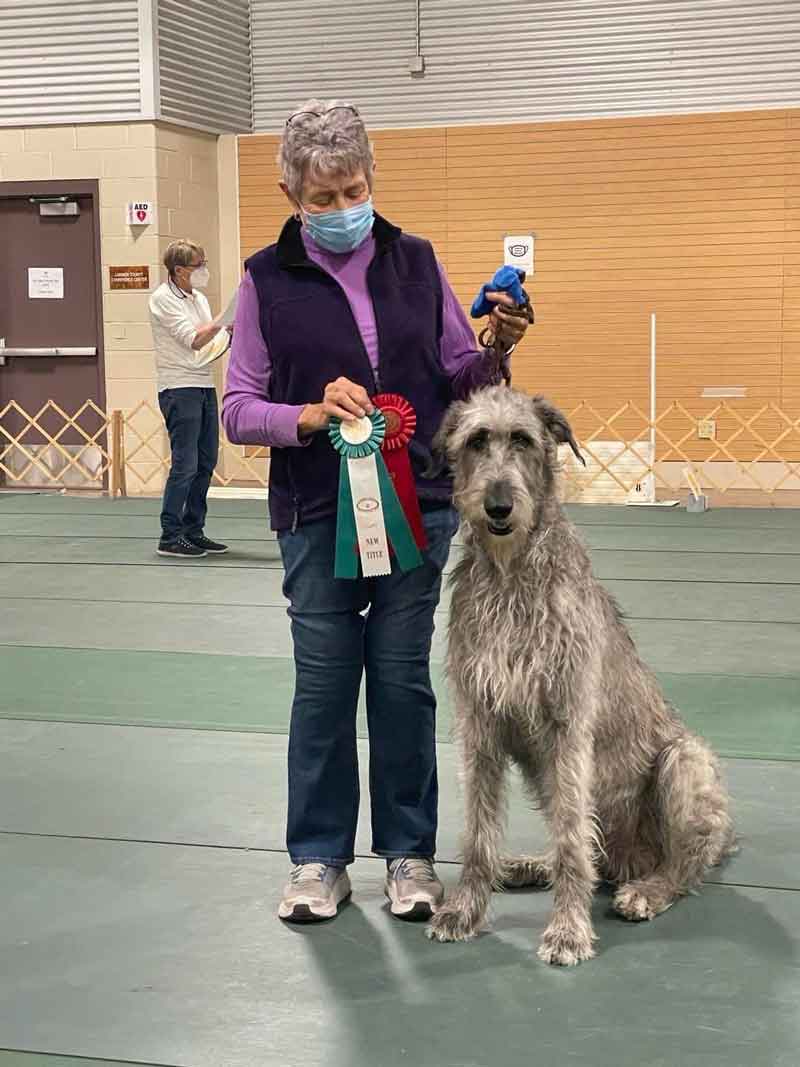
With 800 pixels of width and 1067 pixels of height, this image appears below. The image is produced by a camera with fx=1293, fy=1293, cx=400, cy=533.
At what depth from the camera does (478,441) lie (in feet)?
8.64

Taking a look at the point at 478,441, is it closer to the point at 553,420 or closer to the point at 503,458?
the point at 503,458

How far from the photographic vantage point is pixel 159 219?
1146cm

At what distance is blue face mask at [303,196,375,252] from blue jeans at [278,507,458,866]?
619 millimetres

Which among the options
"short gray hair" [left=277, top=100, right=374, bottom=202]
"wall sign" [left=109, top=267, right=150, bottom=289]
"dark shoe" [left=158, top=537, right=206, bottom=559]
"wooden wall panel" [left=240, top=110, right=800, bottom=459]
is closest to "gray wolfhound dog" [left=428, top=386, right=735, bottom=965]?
"short gray hair" [left=277, top=100, right=374, bottom=202]

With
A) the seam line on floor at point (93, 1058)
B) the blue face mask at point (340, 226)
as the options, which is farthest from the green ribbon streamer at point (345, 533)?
the seam line on floor at point (93, 1058)

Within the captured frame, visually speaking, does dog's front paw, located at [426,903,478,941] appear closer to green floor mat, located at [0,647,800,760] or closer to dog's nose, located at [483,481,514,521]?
dog's nose, located at [483,481,514,521]

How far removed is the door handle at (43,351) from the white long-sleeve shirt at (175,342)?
12.4ft

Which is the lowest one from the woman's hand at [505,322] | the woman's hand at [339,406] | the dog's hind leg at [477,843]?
the dog's hind leg at [477,843]

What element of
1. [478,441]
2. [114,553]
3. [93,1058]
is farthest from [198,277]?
[93,1058]

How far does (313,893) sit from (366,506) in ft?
2.99

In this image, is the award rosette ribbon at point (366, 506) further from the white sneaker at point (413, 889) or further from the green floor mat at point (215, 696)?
the green floor mat at point (215, 696)

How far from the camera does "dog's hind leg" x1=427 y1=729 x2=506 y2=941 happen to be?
2.84 m

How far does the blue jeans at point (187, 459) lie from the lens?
26.8 ft

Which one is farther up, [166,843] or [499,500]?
[499,500]
